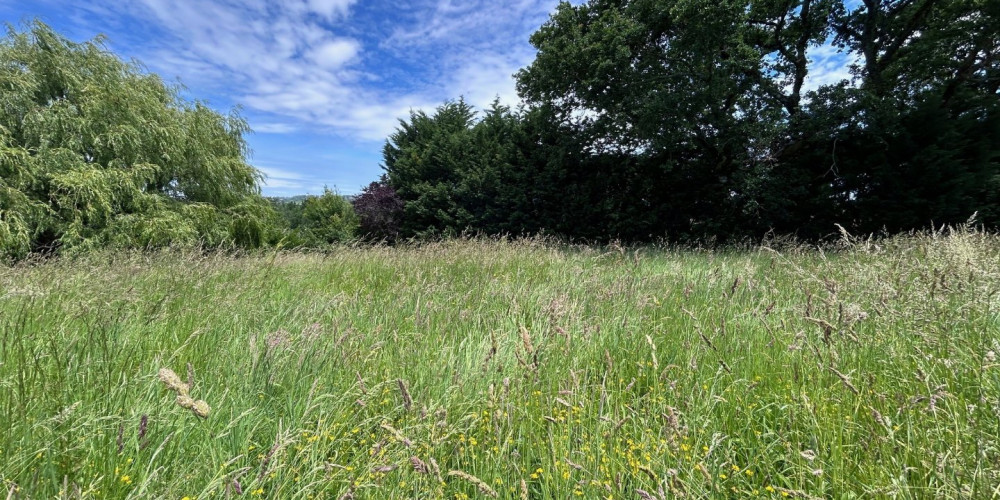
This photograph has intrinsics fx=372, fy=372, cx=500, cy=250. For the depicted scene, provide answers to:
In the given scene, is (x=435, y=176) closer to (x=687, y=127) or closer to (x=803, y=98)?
(x=687, y=127)

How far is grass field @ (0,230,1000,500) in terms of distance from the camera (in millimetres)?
1188

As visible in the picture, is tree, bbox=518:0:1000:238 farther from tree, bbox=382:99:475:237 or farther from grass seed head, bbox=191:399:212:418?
grass seed head, bbox=191:399:212:418

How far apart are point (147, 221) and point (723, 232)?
16862 mm

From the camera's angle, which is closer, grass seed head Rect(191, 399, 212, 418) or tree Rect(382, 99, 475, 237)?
grass seed head Rect(191, 399, 212, 418)

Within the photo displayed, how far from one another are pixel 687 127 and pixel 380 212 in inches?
647

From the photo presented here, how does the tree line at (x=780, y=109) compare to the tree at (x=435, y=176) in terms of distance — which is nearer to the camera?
the tree line at (x=780, y=109)

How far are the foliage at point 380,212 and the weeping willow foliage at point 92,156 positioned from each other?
779 cm

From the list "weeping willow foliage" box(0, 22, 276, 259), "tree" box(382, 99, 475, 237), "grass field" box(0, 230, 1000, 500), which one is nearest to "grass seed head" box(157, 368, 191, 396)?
"grass field" box(0, 230, 1000, 500)

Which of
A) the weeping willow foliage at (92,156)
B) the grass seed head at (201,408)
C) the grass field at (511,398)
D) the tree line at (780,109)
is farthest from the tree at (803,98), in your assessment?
the weeping willow foliage at (92,156)

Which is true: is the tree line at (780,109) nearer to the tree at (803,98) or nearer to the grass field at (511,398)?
the tree at (803,98)

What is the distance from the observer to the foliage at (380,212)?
810 inches

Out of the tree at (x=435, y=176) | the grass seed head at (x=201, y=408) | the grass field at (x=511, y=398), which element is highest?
the tree at (x=435, y=176)

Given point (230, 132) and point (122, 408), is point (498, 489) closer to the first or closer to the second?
point (122, 408)

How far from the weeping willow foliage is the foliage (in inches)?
307
